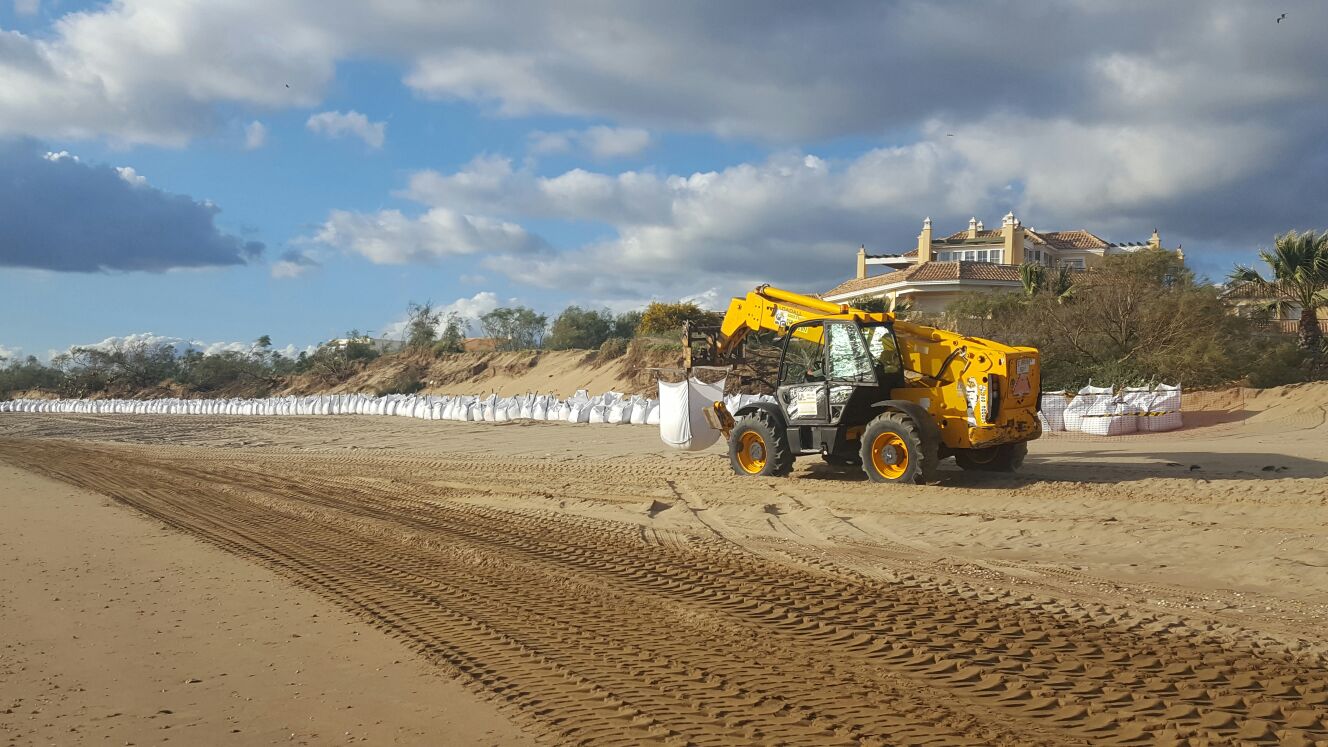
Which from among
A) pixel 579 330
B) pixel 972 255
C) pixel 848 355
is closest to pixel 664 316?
pixel 579 330

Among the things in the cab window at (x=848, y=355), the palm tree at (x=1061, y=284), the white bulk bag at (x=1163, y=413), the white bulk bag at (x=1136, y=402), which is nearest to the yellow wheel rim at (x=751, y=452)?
the cab window at (x=848, y=355)

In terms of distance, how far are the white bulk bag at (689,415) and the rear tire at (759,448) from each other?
1.48 m

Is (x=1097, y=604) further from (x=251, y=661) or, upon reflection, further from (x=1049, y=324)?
(x=1049, y=324)

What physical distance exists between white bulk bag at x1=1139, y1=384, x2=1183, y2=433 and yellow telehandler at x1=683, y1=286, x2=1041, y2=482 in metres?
8.06

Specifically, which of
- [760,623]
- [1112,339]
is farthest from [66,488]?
[1112,339]

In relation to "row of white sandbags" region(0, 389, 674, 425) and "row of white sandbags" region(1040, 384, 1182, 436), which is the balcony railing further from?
"row of white sandbags" region(0, 389, 674, 425)

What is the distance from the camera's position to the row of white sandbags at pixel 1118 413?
19.6m

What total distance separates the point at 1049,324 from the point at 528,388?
24.8 m

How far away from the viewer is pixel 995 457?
13320 mm

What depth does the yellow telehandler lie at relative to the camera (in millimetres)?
12102

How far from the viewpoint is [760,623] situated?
6.02 metres

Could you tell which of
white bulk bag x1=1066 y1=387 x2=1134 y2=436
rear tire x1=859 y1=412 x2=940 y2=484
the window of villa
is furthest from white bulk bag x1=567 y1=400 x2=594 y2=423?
the window of villa

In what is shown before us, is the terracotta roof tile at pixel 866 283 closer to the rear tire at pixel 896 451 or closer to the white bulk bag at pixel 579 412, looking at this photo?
the white bulk bag at pixel 579 412

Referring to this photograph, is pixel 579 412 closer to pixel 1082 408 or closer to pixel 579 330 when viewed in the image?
pixel 1082 408
